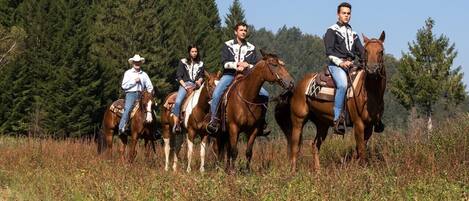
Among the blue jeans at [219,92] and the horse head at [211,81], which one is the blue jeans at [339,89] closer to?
the blue jeans at [219,92]

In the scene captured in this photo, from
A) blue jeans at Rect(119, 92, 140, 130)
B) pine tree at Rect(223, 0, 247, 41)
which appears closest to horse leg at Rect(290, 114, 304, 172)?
blue jeans at Rect(119, 92, 140, 130)

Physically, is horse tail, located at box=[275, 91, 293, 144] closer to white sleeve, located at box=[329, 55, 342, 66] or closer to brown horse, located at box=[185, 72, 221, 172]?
brown horse, located at box=[185, 72, 221, 172]

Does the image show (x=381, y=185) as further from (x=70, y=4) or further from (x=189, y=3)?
(x=189, y=3)

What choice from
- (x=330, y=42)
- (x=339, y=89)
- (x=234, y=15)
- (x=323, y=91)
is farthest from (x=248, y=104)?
(x=234, y=15)

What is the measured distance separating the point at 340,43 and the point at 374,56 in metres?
1.38

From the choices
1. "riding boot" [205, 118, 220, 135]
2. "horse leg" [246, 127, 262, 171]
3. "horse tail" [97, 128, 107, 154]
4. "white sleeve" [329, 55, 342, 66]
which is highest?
"white sleeve" [329, 55, 342, 66]

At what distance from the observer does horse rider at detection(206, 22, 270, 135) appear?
11.3 meters

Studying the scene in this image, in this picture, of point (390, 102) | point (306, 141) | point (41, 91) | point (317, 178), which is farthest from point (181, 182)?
point (390, 102)

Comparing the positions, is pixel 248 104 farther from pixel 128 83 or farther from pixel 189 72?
pixel 128 83

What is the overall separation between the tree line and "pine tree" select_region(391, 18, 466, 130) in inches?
6.4

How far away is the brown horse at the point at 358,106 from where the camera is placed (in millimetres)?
9414

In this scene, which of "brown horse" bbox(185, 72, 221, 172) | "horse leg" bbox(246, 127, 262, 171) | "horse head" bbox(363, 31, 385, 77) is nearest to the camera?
"horse head" bbox(363, 31, 385, 77)

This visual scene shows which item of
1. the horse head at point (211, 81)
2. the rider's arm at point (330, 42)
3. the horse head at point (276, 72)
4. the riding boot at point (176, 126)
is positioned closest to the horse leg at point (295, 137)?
the horse head at point (276, 72)

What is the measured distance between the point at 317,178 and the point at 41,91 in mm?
41780
